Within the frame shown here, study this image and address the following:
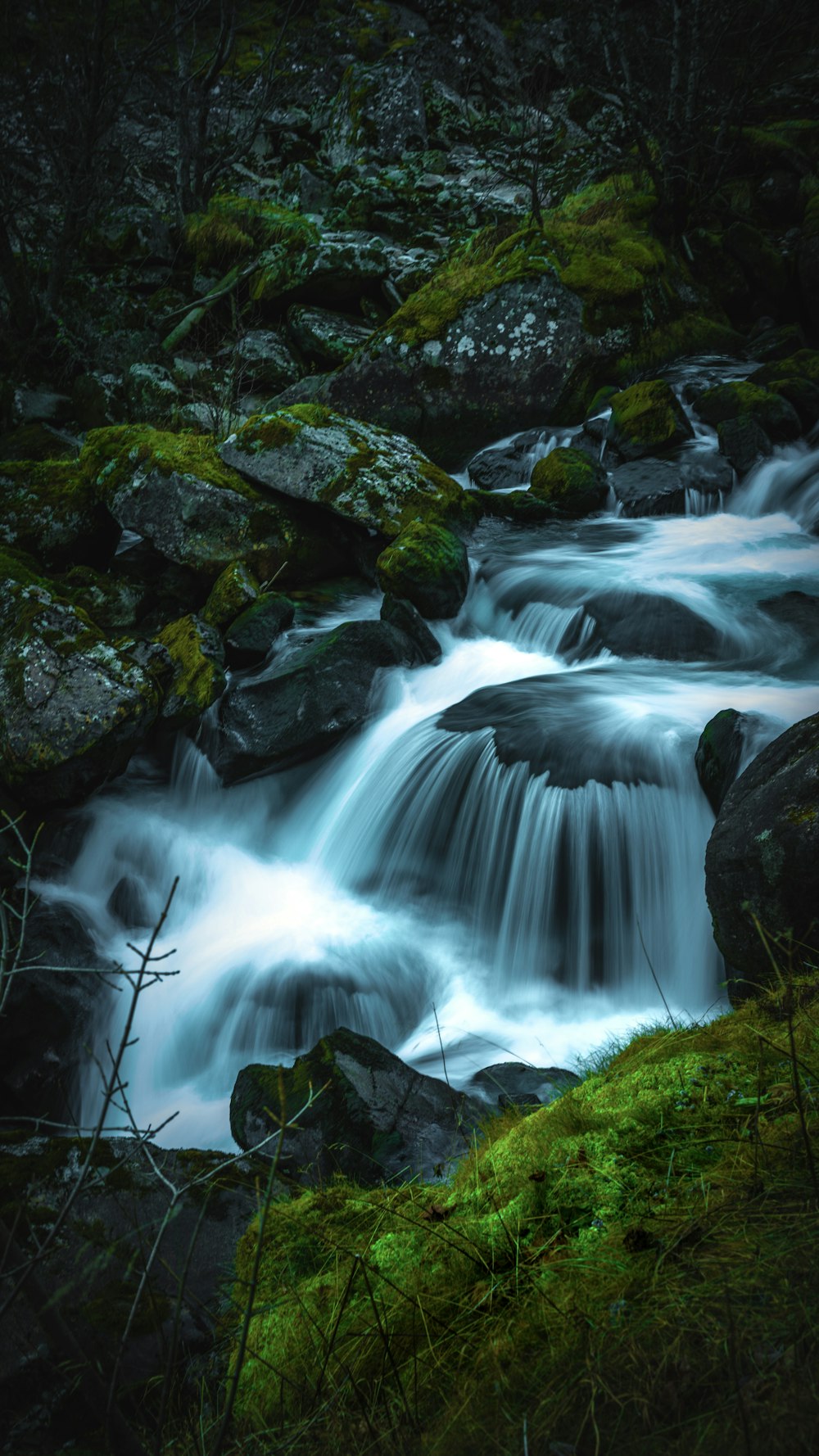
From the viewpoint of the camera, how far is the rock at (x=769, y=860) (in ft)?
10.5

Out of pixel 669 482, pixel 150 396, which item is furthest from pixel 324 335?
pixel 669 482

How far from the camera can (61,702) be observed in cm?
627

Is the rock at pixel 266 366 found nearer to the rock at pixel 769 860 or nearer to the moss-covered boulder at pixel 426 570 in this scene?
the moss-covered boulder at pixel 426 570

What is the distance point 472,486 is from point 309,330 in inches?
221

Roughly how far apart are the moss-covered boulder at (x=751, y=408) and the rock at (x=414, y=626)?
5.49 m

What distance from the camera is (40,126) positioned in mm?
13594

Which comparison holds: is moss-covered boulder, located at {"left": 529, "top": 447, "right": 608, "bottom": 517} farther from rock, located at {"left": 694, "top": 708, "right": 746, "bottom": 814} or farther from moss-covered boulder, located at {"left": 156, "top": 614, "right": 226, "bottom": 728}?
rock, located at {"left": 694, "top": 708, "right": 746, "bottom": 814}

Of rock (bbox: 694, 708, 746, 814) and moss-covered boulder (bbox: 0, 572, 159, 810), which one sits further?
moss-covered boulder (bbox: 0, 572, 159, 810)

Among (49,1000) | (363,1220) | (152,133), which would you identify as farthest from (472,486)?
(152,133)

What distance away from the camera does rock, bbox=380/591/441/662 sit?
26.2 feet

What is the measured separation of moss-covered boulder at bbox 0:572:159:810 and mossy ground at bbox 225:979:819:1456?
4.63m

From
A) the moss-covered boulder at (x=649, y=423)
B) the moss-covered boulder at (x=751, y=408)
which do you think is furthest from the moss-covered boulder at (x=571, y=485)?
the moss-covered boulder at (x=751, y=408)

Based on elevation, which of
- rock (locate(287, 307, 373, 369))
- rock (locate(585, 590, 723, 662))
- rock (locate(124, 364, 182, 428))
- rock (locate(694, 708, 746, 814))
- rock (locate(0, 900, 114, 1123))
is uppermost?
rock (locate(287, 307, 373, 369))

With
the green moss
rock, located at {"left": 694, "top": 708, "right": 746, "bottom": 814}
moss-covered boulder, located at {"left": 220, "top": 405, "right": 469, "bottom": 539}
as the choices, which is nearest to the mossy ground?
rock, located at {"left": 694, "top": 708, "right": 746, "bottom": 814}
